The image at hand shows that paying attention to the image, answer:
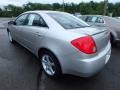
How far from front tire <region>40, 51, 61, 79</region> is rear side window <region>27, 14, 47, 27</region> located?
715 millimetres

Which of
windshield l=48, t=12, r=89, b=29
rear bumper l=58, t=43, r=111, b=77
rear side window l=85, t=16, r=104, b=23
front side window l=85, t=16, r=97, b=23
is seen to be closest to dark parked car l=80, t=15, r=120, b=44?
rear side window l=85, t=16, r=104, b=23

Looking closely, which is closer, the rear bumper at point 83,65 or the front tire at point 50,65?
the rear bumper at point 83,65

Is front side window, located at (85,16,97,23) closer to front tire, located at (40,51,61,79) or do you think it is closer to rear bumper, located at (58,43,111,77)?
front tire, located at (40,51,61,79)

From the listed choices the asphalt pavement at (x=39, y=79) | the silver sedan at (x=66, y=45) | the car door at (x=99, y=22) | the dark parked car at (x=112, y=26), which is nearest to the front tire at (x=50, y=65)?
the silver sedan at (x=66, y=45)

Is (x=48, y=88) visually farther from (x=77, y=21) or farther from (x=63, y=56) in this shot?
(x=77, y=21)

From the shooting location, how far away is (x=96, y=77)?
4336 mm

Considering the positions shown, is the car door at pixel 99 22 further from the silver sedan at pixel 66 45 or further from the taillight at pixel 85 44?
the taillight at pixel 85 44

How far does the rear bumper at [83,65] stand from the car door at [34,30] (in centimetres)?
99

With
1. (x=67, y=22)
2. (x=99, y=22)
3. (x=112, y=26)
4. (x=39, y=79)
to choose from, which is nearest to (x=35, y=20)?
(x=67, y=22)

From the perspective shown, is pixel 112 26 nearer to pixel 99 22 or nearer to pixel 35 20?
pixel 99 22

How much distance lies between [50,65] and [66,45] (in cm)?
89

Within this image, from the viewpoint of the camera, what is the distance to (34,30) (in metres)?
4.67

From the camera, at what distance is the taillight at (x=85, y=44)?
3.47 m

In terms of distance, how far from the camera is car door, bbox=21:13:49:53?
4.36m
